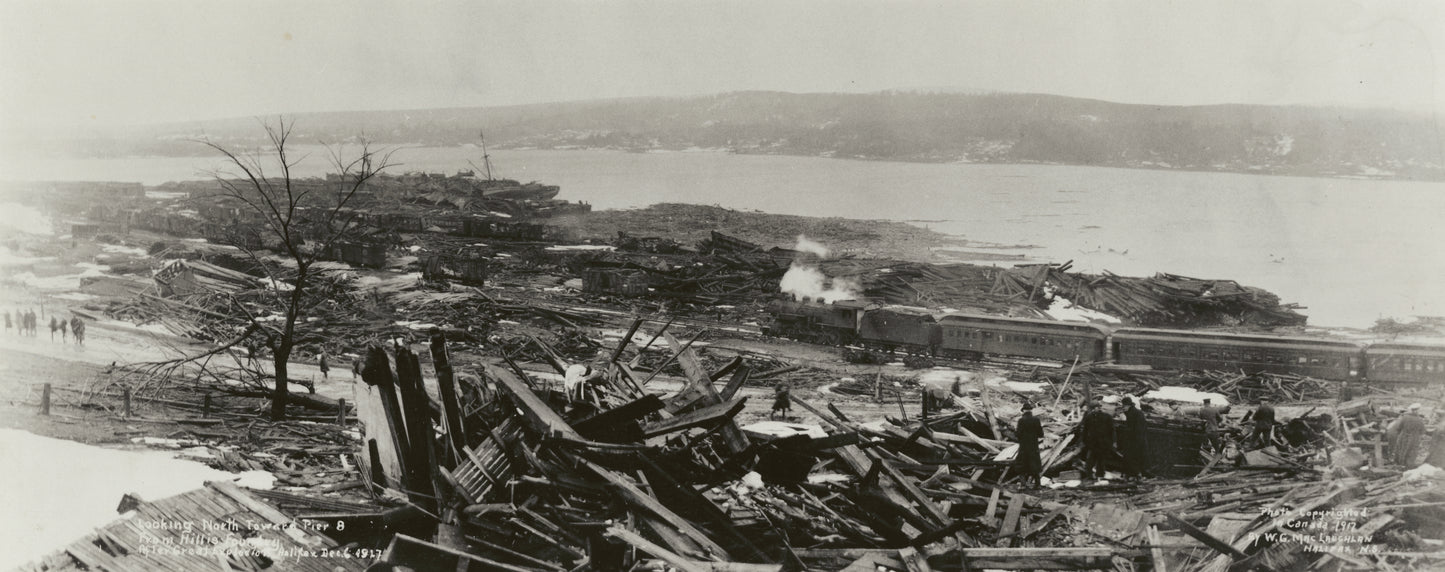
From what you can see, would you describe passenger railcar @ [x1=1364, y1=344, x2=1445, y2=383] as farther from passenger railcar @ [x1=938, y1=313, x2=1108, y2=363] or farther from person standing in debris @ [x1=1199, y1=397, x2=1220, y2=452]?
person standing in debris @ [x1=1199, y1=397, x2=1220, y2=452]

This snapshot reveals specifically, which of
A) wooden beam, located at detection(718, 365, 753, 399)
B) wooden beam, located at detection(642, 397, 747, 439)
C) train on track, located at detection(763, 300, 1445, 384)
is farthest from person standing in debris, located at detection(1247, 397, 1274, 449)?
train on track, located at detection(763, 300, 1445, 384)

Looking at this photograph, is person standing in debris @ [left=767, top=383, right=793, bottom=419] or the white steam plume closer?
person standing in debris @ [left=767, top=383, right=793, bottom=419]

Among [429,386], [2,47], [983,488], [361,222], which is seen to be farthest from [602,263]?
[983,488]

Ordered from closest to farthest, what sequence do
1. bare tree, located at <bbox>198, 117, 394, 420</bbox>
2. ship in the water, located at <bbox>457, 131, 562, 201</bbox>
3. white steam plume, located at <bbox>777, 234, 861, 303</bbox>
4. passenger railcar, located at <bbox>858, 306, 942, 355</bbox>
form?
bare tree, located at <bbox>198, 117, 394, 420</bbox> < passenger railcar, located at <bbox>858, 306, 942, 355</bbox> < white steam plume, located at <bbox>777, 234, 861, 303</bbox> < ship in the water, located at <bbox>457, 131, 562, 201</bbox>

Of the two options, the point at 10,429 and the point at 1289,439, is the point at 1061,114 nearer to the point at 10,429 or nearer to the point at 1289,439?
the point at 1289,439

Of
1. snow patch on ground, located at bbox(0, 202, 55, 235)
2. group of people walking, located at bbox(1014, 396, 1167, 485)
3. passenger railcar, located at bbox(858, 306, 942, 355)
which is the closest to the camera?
group of people walking, located at bbox(1014, 396, 1167, 485)

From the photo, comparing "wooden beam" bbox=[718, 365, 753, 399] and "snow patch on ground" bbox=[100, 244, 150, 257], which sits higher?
"snow patch on ground" bbox=[100, 244, 150, 257]
